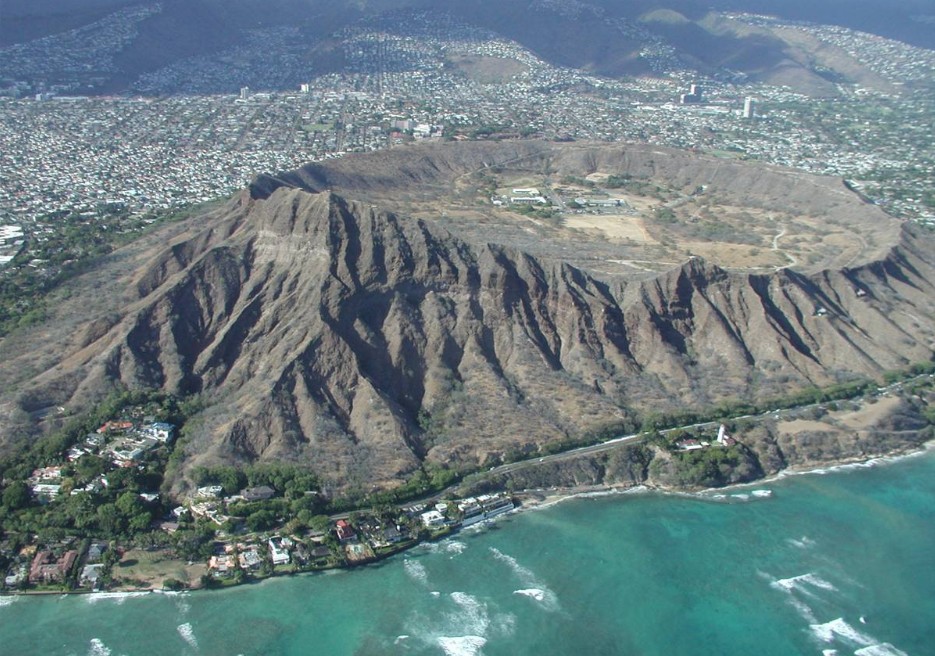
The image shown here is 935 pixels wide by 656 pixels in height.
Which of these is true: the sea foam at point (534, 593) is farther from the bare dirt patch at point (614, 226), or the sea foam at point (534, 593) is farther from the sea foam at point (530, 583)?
the bare dirt patch at point (614, 226)

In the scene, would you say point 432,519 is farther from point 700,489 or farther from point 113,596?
point 700,489

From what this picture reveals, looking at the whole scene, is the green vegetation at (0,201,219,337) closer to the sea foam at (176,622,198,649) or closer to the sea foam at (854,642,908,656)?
the sea foam at (176,622,198,649)

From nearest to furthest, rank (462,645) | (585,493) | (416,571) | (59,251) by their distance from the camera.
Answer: (462,645)
(416,571)
(585,493)
(59,251)

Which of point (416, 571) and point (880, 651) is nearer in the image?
point (880, 651)

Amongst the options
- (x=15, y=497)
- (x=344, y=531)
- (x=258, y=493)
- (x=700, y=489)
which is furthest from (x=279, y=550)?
(x=700, y=489)

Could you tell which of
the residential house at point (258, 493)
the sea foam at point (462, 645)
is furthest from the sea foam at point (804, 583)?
the residential house at point (258, 493)

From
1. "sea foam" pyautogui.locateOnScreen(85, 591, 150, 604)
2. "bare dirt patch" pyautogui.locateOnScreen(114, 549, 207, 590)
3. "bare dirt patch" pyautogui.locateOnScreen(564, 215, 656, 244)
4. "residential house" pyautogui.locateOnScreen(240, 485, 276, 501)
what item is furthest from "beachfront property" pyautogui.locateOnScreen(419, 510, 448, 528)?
"bare dirt patch" pyautogui.locateOnScreen(564, 215, 656, 244)
